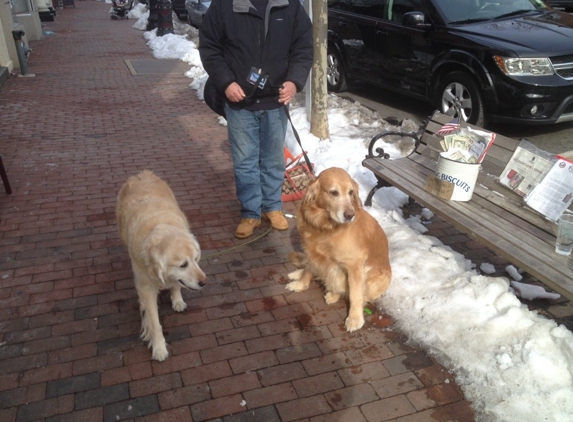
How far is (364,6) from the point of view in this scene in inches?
344

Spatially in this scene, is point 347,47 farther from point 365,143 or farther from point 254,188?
point 254,188

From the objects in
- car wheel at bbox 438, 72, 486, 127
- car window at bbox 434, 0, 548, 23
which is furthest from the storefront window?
car wheel at bbox 438, 72, 486, 127

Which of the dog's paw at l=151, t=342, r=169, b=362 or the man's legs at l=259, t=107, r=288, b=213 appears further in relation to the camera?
the man's legs at l=259, t=107, r=288, b=213

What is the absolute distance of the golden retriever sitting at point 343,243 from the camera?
340cm

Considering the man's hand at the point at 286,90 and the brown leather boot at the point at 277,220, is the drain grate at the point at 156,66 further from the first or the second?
the man's hand at the point at 286,90

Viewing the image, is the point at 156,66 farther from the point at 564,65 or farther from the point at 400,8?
the point at 564,65

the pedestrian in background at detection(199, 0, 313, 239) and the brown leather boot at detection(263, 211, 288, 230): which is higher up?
the pedestrian in background at detection(199, 0, 313, 239)

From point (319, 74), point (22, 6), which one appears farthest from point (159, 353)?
point (22, 6)

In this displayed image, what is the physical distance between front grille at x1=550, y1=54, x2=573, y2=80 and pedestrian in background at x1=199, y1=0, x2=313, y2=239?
4003mm

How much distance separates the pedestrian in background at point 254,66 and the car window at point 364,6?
4708 millimetres

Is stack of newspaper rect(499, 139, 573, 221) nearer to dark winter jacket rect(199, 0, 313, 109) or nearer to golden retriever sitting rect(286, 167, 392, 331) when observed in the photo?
golden retriever sitting rect(286, 167, 392, 331)

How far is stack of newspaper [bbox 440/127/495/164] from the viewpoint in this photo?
12.5 feet

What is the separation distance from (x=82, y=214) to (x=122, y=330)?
6.86 feet

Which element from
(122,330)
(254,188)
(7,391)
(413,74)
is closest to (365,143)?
(413,74)
